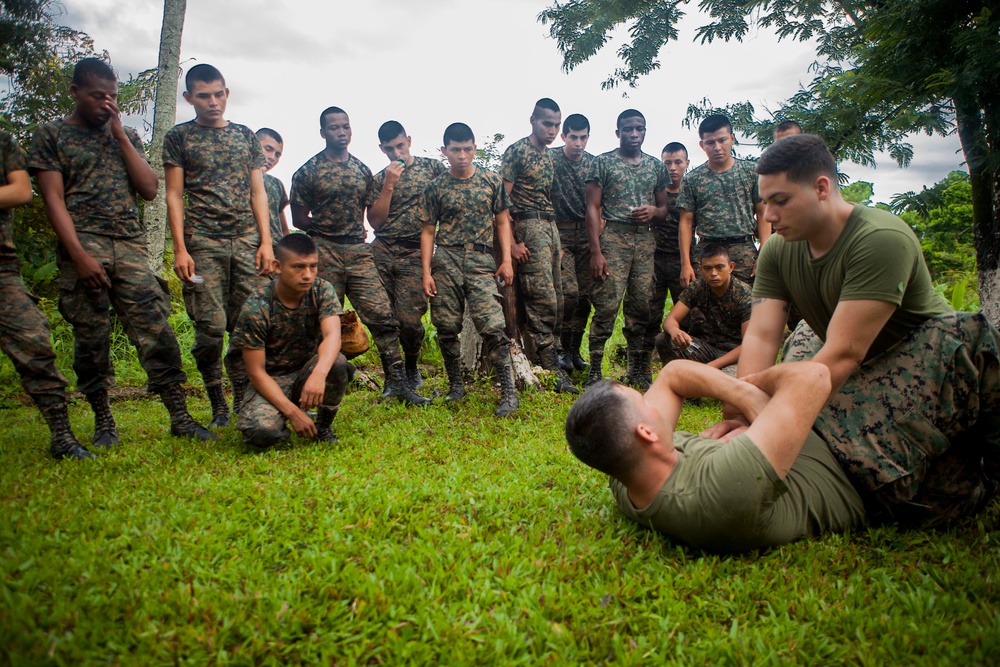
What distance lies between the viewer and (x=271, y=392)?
4219 mm

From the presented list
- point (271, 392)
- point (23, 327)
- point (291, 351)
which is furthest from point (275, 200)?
point (271, 392)

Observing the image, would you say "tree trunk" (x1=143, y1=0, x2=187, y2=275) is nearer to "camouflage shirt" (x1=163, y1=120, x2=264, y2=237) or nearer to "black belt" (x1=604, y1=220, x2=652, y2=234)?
"camouflage shirt" (x1=163, y1=120, x2=264, y2=237)

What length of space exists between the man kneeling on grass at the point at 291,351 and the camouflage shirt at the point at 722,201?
12.9 feet

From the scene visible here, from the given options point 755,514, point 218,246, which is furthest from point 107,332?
point 755,514

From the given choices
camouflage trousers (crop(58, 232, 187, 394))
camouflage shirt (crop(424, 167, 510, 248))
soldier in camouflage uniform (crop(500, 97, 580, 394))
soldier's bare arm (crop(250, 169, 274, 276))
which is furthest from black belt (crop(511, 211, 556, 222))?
camouflage trousers (crop(58, 232, 187, 394))

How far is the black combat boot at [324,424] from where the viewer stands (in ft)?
14.8

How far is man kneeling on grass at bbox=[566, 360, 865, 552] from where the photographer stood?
240 centimetres

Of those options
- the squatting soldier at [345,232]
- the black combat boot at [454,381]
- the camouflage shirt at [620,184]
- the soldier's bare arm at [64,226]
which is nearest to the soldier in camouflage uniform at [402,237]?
the squatting soldier at [345,232]

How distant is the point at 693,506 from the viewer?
251 cm

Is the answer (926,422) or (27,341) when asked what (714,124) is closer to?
(926,422)

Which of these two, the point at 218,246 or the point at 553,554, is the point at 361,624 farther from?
the point at 218,246

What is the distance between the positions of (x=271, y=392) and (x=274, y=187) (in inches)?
149

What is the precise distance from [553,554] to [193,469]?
244 cm

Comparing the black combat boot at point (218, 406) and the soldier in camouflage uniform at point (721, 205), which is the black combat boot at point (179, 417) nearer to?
the black combat boot at point (218, 406)
